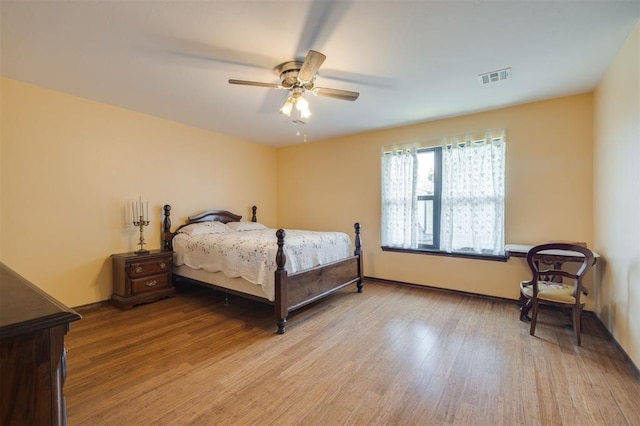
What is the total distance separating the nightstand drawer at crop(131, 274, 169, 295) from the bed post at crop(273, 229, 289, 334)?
1909 mm

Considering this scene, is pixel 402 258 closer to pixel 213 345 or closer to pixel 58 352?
pixel 213 345

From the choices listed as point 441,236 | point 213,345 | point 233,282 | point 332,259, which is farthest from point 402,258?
point 213,345

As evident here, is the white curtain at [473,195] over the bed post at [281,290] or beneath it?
over

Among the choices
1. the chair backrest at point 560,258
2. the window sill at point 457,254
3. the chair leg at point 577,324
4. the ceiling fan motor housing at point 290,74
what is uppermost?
the ceiling fan motor housing at point 290,74

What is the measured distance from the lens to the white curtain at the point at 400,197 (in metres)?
4.36

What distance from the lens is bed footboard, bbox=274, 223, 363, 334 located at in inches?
112

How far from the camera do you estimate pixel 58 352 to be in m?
0.81

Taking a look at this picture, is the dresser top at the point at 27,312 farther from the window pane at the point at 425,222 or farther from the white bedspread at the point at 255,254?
the window pane at the point at 425,222

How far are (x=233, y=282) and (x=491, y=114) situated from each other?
4.00 m

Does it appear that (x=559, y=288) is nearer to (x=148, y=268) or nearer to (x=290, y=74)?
(x=290, y=74)

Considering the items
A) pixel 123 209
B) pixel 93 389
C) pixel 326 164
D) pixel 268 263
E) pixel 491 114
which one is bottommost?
pixel 93 389

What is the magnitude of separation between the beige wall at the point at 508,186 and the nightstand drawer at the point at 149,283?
9.04 ft

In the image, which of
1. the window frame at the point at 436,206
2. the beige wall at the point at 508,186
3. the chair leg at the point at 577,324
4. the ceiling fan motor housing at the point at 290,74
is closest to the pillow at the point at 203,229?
the beige wall at the point at 508,186

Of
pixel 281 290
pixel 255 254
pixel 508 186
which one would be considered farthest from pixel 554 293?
pixel 255 254
